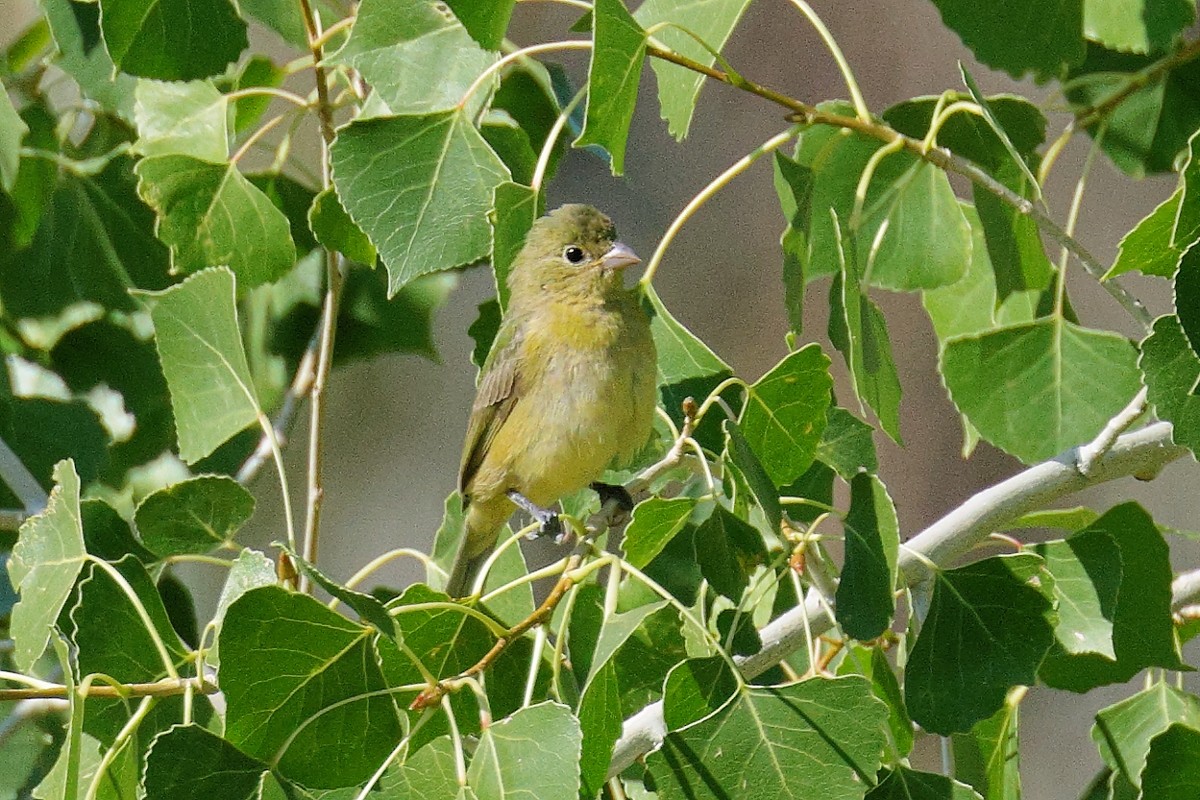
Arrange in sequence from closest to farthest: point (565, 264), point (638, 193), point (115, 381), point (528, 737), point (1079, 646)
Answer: point (528, 737)
point (1079, 646)
point (115, 381)
point (565, 264)
point (638, 193)

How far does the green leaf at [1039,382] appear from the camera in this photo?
88.0 inches

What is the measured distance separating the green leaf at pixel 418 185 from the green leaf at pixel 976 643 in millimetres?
860

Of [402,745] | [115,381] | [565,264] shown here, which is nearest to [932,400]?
[565,264]

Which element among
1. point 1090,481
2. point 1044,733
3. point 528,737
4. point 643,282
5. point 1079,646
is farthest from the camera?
point 1044,733

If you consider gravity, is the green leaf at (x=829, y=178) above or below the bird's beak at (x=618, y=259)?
above

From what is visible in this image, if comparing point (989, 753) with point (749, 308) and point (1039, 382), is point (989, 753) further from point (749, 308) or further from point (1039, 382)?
point (749, 308)

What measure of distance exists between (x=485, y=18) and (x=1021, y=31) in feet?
2.79

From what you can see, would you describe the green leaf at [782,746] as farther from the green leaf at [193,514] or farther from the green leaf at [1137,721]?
the green leaf at [193,514]

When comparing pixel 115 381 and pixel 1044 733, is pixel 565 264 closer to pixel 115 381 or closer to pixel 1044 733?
pixel 115 381

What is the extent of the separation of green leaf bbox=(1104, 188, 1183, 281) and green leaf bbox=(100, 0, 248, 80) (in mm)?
1434

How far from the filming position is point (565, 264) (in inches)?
129

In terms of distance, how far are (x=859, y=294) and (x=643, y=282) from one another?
0.45 metres

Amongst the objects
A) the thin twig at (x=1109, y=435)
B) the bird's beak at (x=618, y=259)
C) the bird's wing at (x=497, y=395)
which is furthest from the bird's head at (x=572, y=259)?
the thin twig at (x=1109, y=435)

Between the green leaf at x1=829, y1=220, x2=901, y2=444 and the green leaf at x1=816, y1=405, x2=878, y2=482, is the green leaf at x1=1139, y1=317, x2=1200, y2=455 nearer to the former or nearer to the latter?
the green leaf at x1=829, y1=220, x2=901, y2=444
